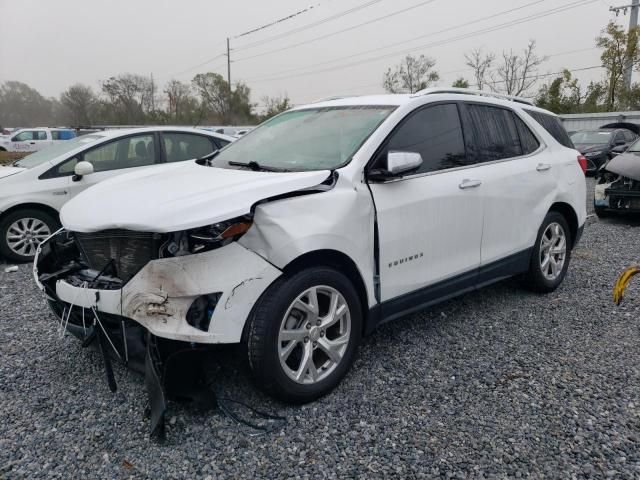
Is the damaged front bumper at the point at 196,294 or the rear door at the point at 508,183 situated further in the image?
the rear door at the point at 508,183

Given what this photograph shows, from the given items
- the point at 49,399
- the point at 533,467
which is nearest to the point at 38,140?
the point at 49,399

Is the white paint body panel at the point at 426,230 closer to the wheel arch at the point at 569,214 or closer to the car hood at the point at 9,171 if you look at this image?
the wheel arch at the point at 569,214

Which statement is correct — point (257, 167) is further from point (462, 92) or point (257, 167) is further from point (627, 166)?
point (627, 166)

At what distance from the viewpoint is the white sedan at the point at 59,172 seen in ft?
19.0

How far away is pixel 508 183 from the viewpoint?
3.91 metres

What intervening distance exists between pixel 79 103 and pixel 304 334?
58320 mm

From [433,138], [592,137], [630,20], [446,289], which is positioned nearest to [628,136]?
[592,137]

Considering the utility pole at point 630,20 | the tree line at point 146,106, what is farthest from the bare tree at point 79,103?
the utility pole at point 630,20

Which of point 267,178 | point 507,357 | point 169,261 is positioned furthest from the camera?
point 507,357

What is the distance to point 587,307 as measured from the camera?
4.31 meters

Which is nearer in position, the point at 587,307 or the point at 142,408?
the point at 142,408

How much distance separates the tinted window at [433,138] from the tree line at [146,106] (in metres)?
49.4

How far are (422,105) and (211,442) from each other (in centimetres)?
253

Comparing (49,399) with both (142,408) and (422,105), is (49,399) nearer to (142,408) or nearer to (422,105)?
(142,408)
